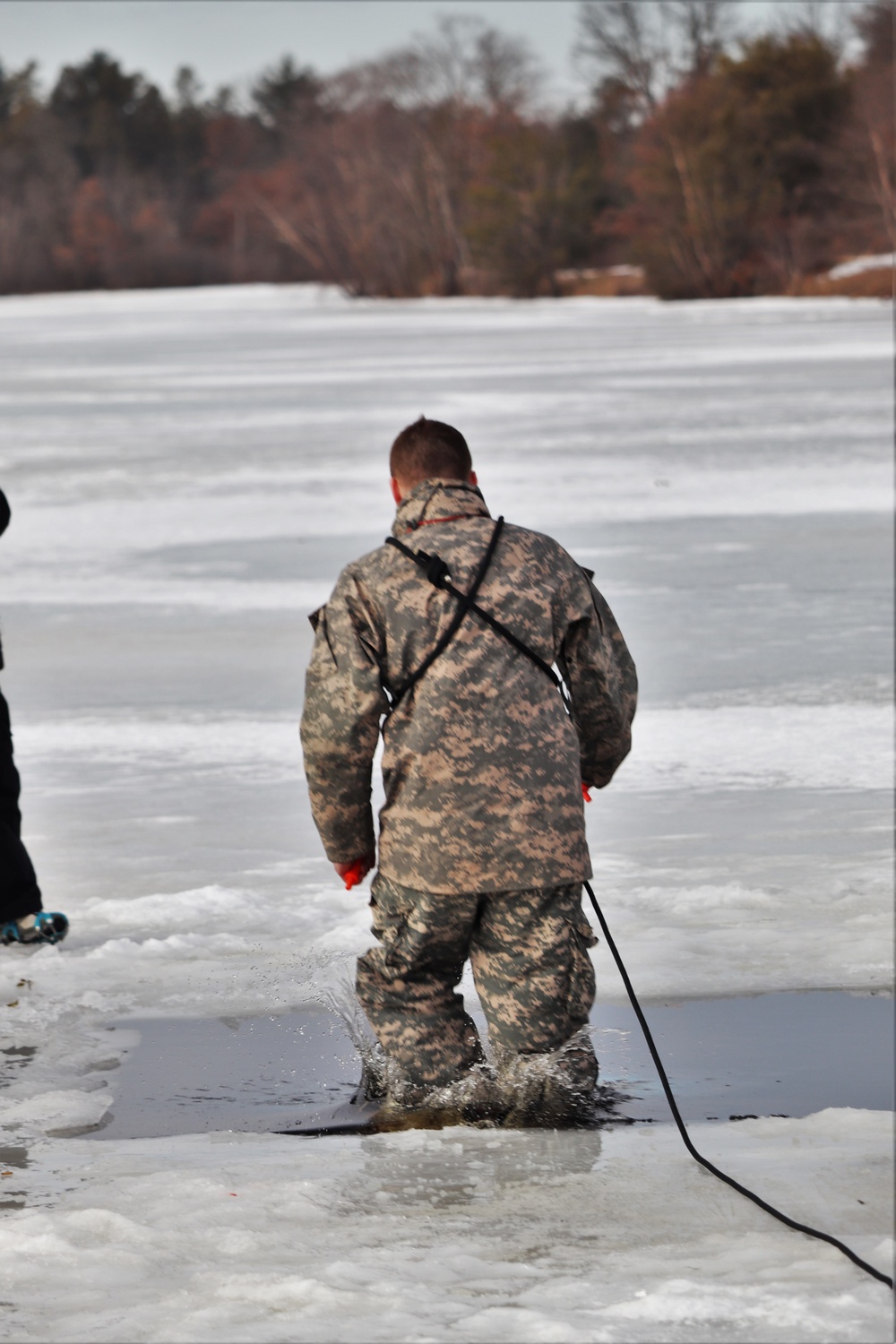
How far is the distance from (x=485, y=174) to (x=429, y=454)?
6469 cm

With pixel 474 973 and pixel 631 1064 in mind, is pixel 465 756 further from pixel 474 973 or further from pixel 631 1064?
pixel 631 1064

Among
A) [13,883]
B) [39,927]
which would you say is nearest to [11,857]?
[13,883]

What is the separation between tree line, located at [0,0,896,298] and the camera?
2039 inches

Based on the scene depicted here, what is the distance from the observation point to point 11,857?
13.5ft

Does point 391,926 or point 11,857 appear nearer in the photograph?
point 391,926

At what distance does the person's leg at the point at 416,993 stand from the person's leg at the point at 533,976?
6 cm

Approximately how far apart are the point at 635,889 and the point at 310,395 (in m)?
16.9

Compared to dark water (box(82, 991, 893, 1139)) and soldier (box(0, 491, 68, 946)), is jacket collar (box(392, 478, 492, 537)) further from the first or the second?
soldier (box(0, 491, 68, 946))

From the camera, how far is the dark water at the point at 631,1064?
10.8 ft

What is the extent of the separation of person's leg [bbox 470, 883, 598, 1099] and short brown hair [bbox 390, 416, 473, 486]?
0.78 metres

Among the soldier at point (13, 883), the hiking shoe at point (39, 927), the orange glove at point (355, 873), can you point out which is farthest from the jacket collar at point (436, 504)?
the hiking shoe at point (39, 927)

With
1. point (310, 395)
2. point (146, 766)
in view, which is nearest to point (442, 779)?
point (146, 766)

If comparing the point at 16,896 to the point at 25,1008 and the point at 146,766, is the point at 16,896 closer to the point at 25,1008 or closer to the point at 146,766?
the point at 25,1008

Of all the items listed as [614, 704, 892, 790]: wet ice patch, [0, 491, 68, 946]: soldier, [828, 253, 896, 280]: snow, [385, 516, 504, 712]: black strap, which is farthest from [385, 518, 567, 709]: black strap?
[828, 253, 896, 280]: snow
